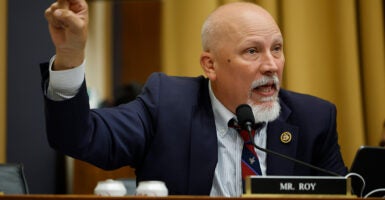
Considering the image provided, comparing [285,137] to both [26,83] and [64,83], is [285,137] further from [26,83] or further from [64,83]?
[26,83]

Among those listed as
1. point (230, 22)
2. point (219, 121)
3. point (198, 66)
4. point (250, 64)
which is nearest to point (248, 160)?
point (219, 121)

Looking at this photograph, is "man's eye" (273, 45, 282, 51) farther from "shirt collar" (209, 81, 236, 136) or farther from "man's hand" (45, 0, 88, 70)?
"man's hand" (45, 0, 88, 70)

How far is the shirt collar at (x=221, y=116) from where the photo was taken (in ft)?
6.90

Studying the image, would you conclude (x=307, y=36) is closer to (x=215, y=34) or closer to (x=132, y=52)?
(x=215, y=34)

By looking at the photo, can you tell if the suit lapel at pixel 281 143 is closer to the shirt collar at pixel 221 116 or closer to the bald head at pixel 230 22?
the shirt collar at pixel 221 116

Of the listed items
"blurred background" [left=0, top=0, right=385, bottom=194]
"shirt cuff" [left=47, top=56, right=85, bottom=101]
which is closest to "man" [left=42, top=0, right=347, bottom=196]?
"shirt cuff" [left=47, top=56, right=85, bottom=101]

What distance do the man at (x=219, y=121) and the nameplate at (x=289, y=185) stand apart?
0.60 meters

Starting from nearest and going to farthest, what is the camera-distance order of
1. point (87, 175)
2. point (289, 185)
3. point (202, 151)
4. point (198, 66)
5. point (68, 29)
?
point (289, 185) → point (68, 29) → point (202, 151) → point (198, 66) → point (87, 175)

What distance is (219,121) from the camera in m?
2.12

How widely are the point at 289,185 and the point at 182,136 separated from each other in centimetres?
73

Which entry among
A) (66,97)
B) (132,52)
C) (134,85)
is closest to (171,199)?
(66,97)

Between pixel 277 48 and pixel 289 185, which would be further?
pixel 277 48

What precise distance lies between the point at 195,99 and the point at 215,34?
0.23m

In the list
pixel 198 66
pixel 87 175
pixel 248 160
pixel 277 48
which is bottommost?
pixel 87 175
